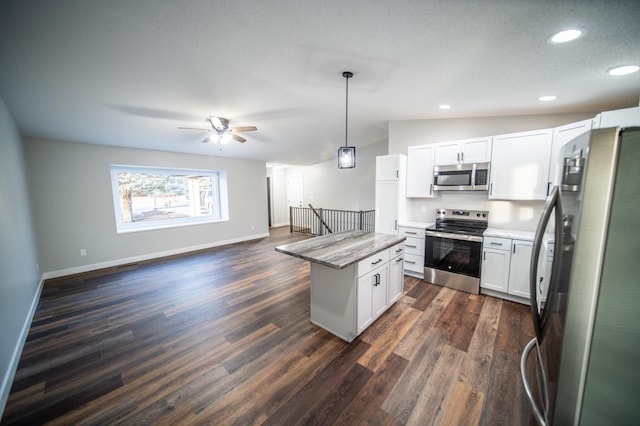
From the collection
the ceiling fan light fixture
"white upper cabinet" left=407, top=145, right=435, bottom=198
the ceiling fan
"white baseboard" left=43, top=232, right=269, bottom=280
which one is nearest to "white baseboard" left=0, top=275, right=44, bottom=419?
"white baseboard" left=43, top=232, right=269, bottom=280

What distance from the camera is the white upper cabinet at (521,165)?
9.78 ft

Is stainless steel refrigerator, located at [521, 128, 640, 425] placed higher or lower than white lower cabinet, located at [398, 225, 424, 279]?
higher

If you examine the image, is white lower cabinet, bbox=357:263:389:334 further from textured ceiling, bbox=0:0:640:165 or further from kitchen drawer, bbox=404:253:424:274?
textured ceiling, bbox=0:0:640:165

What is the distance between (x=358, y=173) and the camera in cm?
743

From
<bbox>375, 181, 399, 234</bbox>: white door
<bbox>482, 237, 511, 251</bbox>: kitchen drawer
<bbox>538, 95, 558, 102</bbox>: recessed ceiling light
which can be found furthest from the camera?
<bbox>375, 181, 399, 234</bbox>: white door

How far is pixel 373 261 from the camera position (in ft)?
8.22

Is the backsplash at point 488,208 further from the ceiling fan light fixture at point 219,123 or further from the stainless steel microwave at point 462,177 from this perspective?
the ceiling fan light fixture at point 219,123

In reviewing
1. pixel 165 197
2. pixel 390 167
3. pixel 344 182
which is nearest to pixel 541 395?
pixel 390 167

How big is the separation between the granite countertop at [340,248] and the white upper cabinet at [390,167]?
143cm

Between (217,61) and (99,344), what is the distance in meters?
3.08

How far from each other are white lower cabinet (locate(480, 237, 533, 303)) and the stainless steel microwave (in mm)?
813

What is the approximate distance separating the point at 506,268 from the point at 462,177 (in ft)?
4.60

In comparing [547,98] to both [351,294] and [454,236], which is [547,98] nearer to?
[454,236]

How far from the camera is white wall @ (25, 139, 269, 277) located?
13.1 feet
